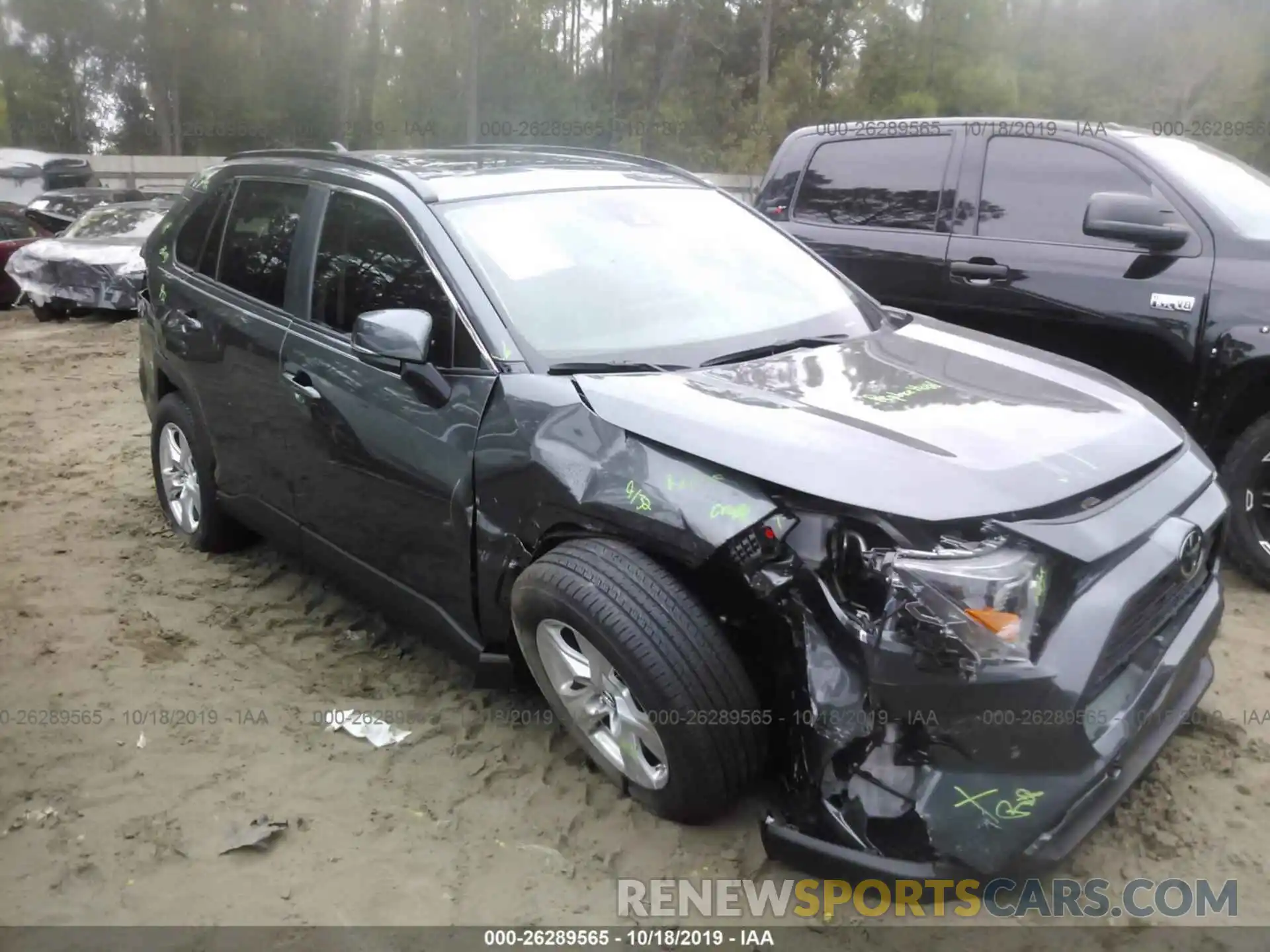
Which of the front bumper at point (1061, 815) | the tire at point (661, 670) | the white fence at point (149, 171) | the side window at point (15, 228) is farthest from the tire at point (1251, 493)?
the white fence at point (149, 171)

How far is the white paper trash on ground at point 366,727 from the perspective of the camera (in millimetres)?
3447

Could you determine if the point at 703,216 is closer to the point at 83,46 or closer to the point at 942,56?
the point at 942,56

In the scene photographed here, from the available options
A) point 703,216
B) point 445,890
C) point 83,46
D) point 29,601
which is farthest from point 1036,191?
point 83,46

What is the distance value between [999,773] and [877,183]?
416 centimetres

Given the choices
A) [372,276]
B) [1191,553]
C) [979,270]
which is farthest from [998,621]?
[979,270]

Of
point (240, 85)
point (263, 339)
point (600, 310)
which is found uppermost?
point (240, 85)

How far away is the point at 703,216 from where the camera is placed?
396cm

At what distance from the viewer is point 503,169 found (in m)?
3.83

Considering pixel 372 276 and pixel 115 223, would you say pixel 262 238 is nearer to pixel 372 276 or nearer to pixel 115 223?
pixel 372 276

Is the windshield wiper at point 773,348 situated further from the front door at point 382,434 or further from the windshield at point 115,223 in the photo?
the windshield at point 115,223

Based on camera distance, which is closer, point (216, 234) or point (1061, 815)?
point (1061, 815)

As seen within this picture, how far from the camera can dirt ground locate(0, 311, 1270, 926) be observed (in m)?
2.73

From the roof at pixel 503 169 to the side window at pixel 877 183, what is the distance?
166 centimetres

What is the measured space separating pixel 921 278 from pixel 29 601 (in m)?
4.51
